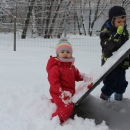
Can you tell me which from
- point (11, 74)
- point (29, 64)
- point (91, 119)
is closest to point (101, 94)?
point (91, 119)

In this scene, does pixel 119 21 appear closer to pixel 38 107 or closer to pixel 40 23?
pixel 38 107

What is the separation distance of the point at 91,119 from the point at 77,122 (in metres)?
0.18

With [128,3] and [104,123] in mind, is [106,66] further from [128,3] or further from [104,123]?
[128,3]

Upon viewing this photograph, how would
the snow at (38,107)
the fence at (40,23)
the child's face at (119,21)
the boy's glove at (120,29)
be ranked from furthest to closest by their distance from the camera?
the fence at (40,23) → the child's face at (119,21) → the boy's glove at (120,29) → the snow at (38,107)

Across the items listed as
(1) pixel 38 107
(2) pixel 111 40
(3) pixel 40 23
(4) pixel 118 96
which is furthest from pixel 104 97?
(3) pixel 40 23

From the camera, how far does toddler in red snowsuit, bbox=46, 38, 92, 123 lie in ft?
8.09

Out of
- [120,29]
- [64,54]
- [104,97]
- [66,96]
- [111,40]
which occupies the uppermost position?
[120,29]

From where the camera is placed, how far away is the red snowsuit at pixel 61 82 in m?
2.44

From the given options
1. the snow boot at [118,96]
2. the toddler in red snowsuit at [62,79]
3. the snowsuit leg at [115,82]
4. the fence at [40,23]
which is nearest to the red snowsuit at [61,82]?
the toddler in red snowsuit at [62,79]

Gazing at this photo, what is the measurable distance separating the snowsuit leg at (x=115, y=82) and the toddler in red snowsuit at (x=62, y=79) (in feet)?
1.45

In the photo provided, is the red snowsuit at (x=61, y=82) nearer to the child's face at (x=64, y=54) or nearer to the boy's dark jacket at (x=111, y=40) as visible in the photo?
the child's face at (x=64, y=54)

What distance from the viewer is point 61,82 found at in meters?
2.74

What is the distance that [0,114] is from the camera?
2.47 metres

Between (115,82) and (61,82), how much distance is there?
717 mm
